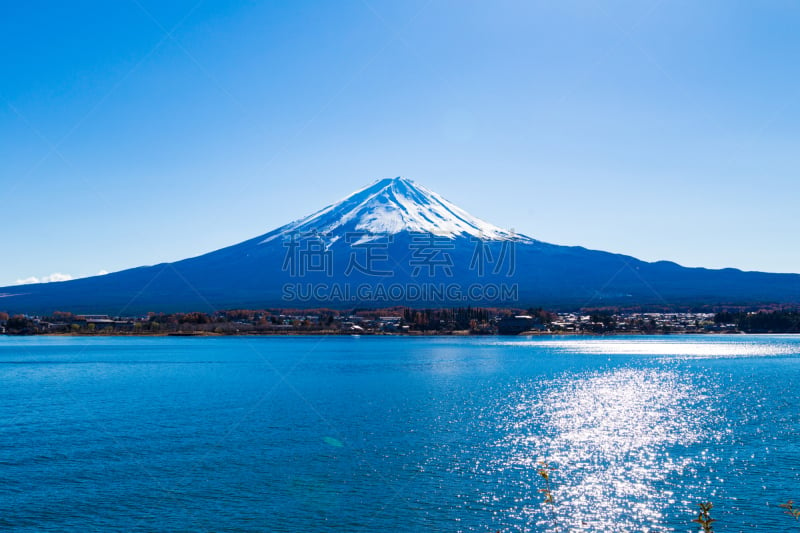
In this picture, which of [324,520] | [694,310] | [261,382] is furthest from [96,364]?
[694,310]

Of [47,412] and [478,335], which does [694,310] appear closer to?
[478,335]

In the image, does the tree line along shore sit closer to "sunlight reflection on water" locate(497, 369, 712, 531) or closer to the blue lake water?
the blue lake water

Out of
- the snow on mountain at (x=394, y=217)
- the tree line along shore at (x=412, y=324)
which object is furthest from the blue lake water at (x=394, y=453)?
the snow on mountain at (x=394, y=217)

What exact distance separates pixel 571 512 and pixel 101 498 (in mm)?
9286

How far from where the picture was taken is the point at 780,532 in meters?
12.0

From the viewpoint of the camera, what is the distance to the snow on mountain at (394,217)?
520 feet

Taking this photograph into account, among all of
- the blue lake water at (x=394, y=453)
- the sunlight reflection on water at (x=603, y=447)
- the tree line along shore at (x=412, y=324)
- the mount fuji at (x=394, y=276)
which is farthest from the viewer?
the mount fuji at (x=394, y=276)

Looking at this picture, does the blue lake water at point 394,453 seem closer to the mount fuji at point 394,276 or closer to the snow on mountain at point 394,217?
the mount fuji at point 394,276

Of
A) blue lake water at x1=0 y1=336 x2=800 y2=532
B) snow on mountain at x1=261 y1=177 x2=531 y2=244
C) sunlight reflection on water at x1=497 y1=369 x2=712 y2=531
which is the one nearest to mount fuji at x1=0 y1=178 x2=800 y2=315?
snow on mountain at x1=261 y1=177 x2=531 y2=244

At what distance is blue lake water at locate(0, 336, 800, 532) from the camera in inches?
513

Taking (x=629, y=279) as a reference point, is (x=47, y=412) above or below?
below

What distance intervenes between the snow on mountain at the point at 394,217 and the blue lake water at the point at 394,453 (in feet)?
373

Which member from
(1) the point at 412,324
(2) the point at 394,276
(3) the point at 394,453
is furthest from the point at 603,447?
(2) the point at 394,276

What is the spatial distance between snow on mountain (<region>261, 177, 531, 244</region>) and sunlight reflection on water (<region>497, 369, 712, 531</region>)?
380 ft
